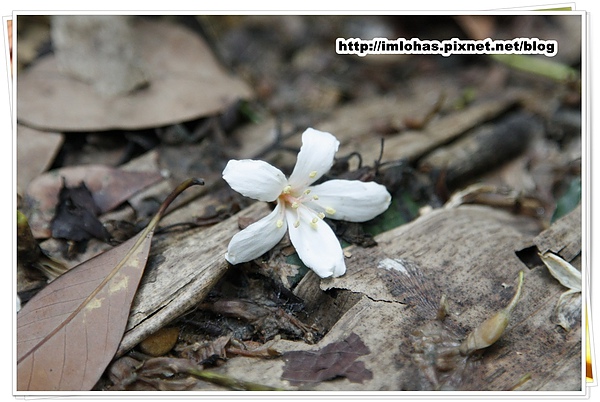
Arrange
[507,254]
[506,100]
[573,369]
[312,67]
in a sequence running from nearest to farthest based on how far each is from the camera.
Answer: [573,369]
[507,254]
[506,100]
[312,67]

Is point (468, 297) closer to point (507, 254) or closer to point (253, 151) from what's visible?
point (507, 254)

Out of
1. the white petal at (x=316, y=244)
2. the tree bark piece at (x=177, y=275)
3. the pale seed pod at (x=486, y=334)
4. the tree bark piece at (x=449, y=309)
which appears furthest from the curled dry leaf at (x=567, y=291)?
the tree bark piece at (x=177, y=275)

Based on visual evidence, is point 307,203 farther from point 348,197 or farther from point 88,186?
point 88,186

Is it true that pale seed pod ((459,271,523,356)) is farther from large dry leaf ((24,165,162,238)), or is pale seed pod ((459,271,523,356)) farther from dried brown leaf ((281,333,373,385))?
large dry leaf ((24,165,162,238))

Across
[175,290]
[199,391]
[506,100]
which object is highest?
[506,100]

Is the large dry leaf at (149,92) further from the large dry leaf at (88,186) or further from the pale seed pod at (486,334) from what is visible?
the pale seed pod at (486,334)

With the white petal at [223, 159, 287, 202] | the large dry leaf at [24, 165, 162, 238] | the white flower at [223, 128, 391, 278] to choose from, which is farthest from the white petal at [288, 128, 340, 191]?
the large dry leaf at [24, 165, 162, 238]
